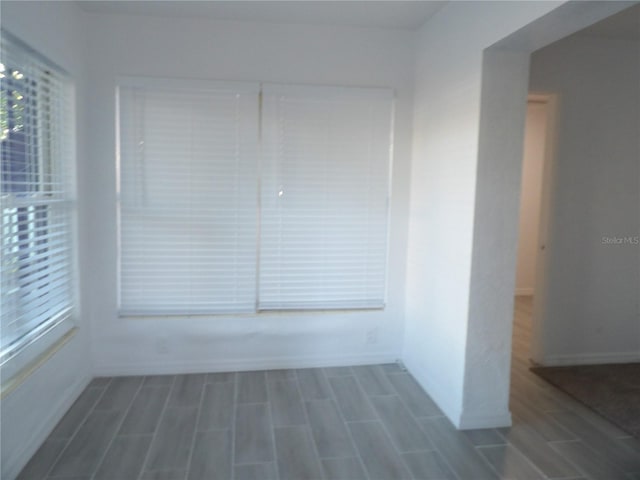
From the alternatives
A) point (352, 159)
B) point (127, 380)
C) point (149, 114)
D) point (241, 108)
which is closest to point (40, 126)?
point (149, 114)

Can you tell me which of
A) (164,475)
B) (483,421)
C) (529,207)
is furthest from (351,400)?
(529,207)

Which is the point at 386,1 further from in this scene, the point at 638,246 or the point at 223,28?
the point at 638,246

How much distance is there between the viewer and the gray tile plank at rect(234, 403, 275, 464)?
96.0 inches

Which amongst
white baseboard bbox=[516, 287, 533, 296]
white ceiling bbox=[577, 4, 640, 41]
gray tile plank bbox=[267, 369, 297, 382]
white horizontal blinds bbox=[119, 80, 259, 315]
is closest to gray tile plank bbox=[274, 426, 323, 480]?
gray tile plank bbox=[267, 369, 297, 382]

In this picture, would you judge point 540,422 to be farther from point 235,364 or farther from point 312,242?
point 235,364

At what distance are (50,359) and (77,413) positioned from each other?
1.50 ft

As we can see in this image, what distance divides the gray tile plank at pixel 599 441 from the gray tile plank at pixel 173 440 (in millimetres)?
2331

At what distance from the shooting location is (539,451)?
2.53 metres

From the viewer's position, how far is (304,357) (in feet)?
11.9

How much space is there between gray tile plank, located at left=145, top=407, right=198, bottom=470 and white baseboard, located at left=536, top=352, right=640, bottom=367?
287 cm

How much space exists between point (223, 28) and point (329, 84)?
2.88 ft

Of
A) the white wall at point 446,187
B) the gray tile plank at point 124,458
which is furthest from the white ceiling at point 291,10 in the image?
the gray tile plank at point 124,458

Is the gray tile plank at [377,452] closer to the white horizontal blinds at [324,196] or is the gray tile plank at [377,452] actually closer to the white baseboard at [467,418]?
the white baseboard at [467,418]

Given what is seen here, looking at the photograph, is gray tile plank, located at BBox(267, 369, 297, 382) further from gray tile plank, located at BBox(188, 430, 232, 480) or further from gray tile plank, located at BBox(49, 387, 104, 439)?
gray tile plank, located at BBox(49, 387, 104, 439)
